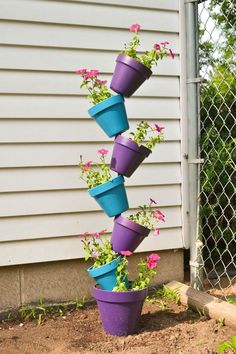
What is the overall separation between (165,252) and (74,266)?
654 millimetres

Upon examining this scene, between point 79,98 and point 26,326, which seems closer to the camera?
point 26,326

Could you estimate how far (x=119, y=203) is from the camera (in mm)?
2688

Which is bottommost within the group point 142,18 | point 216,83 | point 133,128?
point 133,128

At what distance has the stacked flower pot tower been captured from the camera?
8.45ft

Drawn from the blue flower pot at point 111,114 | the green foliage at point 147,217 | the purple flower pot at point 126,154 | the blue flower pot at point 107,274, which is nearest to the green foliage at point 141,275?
the blue flower pot at point 107,274

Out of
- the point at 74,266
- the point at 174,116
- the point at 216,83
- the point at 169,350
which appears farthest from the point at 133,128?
the point at 169,350

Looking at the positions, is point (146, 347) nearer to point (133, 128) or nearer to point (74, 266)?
point (74, 266)

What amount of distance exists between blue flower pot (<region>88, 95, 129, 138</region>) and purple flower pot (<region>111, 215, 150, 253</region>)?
48 cm

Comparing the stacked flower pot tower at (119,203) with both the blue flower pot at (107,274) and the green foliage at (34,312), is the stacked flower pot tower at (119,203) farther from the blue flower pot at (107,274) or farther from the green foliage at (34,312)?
the green foliage at (34,312)

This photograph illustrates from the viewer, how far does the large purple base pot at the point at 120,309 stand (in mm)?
2549

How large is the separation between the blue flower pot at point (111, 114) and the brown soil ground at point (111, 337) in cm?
108

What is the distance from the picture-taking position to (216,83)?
3.49 meters

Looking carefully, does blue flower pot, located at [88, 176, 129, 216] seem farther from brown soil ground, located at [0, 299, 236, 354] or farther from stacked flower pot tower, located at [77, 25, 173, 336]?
brown soil ground, located at [0, 299, 236, 354]

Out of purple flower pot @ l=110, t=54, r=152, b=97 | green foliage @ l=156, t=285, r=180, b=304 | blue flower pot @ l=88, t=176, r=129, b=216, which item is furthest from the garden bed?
purple flower pot @ l=110, t=54, r=152, b=97
